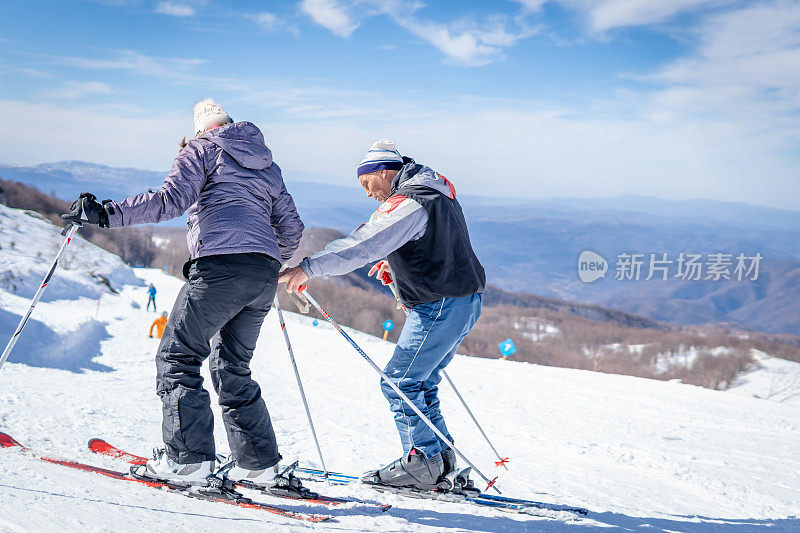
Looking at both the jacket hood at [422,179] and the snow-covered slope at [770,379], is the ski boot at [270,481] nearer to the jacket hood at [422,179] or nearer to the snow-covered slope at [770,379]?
the jacket hood at [422,179]

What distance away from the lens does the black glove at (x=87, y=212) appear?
285 cm

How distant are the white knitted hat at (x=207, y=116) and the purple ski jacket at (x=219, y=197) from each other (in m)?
0.16

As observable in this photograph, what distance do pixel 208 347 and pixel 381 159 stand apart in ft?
5.23

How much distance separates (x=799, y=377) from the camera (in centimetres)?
6253

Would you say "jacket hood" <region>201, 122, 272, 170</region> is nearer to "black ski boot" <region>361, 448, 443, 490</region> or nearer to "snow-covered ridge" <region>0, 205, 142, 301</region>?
"black ski boot" <region>361, 448, 443, 490</region>

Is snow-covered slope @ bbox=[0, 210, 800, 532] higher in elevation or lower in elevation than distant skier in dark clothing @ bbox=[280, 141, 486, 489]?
lower

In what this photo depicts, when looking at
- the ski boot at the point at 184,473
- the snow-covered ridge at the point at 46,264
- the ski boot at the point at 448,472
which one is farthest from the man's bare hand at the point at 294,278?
the snow-covered ridge at the point at 46,264

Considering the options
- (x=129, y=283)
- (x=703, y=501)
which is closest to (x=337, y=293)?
(x=129, y=283)

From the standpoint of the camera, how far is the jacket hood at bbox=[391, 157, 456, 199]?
3287 mm

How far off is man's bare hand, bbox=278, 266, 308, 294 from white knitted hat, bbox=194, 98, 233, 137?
3.35ft

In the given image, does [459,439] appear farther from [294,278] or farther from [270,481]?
[294,278]

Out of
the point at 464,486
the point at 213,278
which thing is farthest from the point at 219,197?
the point at 464,486

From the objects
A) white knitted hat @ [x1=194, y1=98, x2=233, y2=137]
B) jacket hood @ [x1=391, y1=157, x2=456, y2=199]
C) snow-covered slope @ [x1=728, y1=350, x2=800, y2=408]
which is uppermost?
white knitted hat @ [x1=194, y1=98, x2=233, y2=137]

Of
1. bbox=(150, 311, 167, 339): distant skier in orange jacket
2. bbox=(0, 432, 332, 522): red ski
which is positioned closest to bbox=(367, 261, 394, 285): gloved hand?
bbox=(0, 432, 332, 522): red ski
